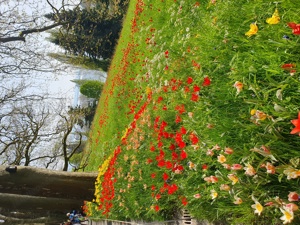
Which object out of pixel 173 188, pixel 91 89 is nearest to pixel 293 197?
pixel 173 188

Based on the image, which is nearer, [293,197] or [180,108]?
[293,197]

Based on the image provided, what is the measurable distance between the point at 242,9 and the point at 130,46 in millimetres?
8906

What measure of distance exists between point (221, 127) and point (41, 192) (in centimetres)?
542

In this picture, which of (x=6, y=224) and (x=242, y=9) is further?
(x=6, y=224)

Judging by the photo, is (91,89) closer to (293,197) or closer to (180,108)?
(180,108)

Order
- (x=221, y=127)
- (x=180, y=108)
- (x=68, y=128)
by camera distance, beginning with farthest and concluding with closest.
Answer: (x=68, y=128), (x=180, y=108), (x=221, y=127)

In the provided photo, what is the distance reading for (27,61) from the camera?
9.90m

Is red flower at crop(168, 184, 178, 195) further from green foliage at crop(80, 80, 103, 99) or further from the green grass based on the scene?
green foliage at crop(80, 80, 103, 99)

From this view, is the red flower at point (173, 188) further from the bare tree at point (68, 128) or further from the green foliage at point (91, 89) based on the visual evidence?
the green foliage at point (91, 89)

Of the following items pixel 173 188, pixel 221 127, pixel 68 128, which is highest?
pixel 221 127

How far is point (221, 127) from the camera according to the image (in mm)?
3049

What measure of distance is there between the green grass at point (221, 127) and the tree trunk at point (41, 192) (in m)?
0.85

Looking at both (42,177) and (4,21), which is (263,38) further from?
(4,21)

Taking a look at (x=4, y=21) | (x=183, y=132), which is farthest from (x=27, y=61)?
(x=183, y=132)
